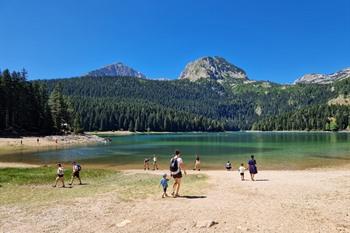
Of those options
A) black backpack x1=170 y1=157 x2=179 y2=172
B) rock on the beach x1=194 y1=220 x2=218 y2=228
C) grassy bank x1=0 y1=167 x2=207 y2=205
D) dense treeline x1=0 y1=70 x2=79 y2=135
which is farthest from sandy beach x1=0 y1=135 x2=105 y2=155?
rock on the beach x1=194 y1=220 x2=218 y2=228

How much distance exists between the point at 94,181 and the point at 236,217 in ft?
69.1

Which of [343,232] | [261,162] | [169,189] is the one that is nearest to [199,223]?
[343,232]

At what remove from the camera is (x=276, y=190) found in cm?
2786

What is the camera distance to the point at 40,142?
10444 centimetres

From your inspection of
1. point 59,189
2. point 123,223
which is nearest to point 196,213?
point 123,223

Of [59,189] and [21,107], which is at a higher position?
[21,107]

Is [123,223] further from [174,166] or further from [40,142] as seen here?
[40,142]

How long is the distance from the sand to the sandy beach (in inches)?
2613

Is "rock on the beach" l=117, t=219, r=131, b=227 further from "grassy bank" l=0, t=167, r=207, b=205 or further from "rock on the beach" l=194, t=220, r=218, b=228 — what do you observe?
"grassy bank" l=0, t=167, r=207, b=205

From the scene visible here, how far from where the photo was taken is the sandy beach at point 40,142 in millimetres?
90863

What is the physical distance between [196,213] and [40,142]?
92.8m

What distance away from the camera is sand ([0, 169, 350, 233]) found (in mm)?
17438

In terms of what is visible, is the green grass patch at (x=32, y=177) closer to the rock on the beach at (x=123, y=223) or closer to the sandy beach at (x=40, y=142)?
the rock on the beach at (x=123, y=223)

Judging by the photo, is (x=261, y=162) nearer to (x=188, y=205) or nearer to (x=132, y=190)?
(x=132, y=190)
